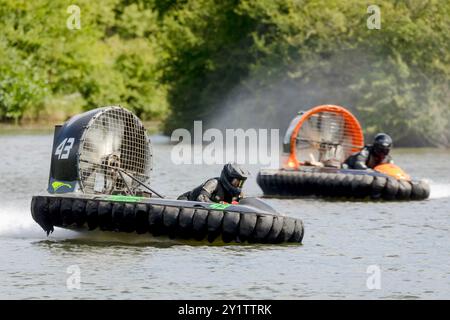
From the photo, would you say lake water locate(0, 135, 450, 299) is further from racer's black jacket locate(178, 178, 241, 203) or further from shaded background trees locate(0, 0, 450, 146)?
shaded background trees locate(0, 0, 450, 146)

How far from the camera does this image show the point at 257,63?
38938 millimetres

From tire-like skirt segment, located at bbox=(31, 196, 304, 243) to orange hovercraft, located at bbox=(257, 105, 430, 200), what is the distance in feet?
19.2

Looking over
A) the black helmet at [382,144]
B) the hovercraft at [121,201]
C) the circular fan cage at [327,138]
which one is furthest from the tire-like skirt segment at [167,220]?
the circular fan cage at [327,138]

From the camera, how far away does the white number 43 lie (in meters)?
13.1

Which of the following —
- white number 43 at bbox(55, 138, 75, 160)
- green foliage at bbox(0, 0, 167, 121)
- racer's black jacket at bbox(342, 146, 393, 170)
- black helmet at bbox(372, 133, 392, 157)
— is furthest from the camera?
green foliage at bbox(0, 0, 167, 121)

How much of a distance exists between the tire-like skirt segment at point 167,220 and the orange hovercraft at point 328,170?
5.86 m

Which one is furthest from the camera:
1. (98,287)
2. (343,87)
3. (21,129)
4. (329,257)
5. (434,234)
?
(21,129)

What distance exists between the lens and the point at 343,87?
36.0 metres

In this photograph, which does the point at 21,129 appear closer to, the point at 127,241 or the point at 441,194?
the point at 441,194

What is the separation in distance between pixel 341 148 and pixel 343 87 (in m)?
16.1

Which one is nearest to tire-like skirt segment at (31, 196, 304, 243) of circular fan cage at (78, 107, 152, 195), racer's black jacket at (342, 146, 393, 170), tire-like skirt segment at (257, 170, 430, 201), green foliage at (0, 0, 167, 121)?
circular fan cage at (78, 107, 152, 195)

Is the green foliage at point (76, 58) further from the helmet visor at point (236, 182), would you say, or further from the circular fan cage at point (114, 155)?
the helmet visor at point (236, 182)

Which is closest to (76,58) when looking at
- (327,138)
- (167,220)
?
(327,138)
